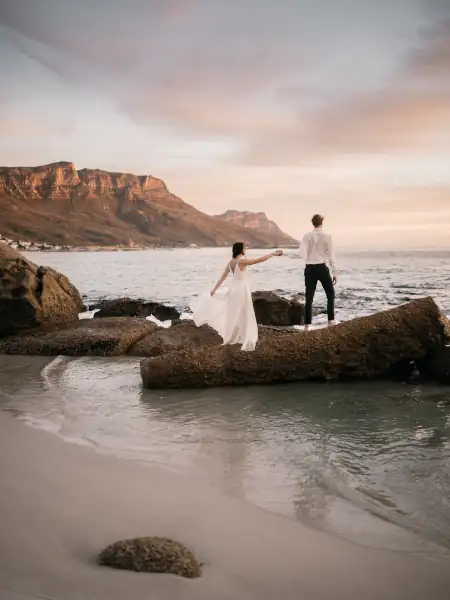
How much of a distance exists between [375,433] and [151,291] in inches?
961

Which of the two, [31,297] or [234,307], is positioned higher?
[234,307]

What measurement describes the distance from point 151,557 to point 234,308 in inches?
245

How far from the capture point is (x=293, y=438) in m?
5.55

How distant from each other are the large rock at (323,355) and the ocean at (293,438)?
0.25 m

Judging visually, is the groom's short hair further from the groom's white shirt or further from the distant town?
the distant town

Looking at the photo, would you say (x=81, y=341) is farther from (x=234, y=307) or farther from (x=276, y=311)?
(x=276, y=311)

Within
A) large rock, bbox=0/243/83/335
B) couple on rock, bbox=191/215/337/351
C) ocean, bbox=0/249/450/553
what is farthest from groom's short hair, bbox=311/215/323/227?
large rock, bbox=0/243/83/335

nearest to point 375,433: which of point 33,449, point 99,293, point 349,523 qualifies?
point 349,523

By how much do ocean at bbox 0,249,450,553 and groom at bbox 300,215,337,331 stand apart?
3.58 metres

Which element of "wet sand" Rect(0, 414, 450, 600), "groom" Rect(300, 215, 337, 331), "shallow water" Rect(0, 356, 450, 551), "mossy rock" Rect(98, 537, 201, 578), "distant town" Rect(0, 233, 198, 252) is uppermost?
"distant town" Rect(0, 233, 198, 252)

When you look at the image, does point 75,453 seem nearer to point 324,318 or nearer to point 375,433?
point 375,433

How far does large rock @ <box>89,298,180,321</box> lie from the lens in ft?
50.3

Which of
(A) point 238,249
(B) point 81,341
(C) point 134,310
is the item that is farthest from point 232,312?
(C) point 134,310

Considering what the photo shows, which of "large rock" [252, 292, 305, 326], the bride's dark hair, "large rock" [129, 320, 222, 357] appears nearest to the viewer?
the bride's dark hair
